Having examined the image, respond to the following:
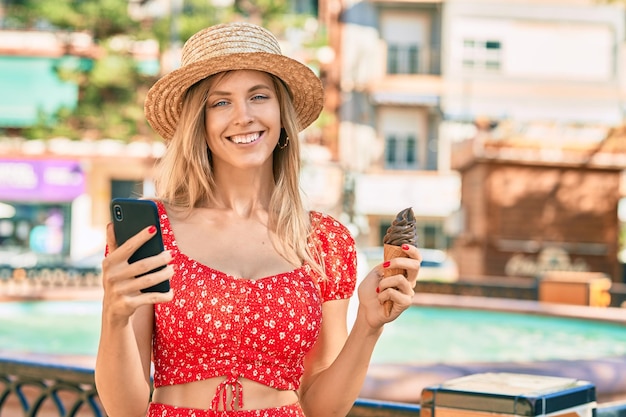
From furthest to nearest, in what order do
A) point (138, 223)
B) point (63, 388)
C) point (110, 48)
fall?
point (110, 48)
point (63, 388)
point (138, 223)

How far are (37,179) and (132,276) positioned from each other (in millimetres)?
29362

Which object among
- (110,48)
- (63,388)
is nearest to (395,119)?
(110,48)

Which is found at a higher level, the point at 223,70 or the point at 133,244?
the point at 223,70

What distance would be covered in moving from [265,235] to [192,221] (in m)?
0.22

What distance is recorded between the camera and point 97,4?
2892 cm

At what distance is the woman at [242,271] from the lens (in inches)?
106

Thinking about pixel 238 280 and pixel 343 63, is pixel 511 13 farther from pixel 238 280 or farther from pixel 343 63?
pixel 238 280

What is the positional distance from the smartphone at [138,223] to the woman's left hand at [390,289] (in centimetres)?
63

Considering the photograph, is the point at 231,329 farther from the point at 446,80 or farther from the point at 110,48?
the point at 446,80

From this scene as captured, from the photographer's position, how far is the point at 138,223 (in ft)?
7.55

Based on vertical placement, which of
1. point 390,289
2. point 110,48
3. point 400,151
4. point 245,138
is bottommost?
point 390,289

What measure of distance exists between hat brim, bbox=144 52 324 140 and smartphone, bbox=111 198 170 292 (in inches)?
27.6

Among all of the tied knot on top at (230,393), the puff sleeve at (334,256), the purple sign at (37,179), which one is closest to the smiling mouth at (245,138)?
the puff sleeve at (334,256)

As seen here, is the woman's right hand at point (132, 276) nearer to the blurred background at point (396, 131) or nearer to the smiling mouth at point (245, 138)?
the smiling mouth at point (245, 138)
